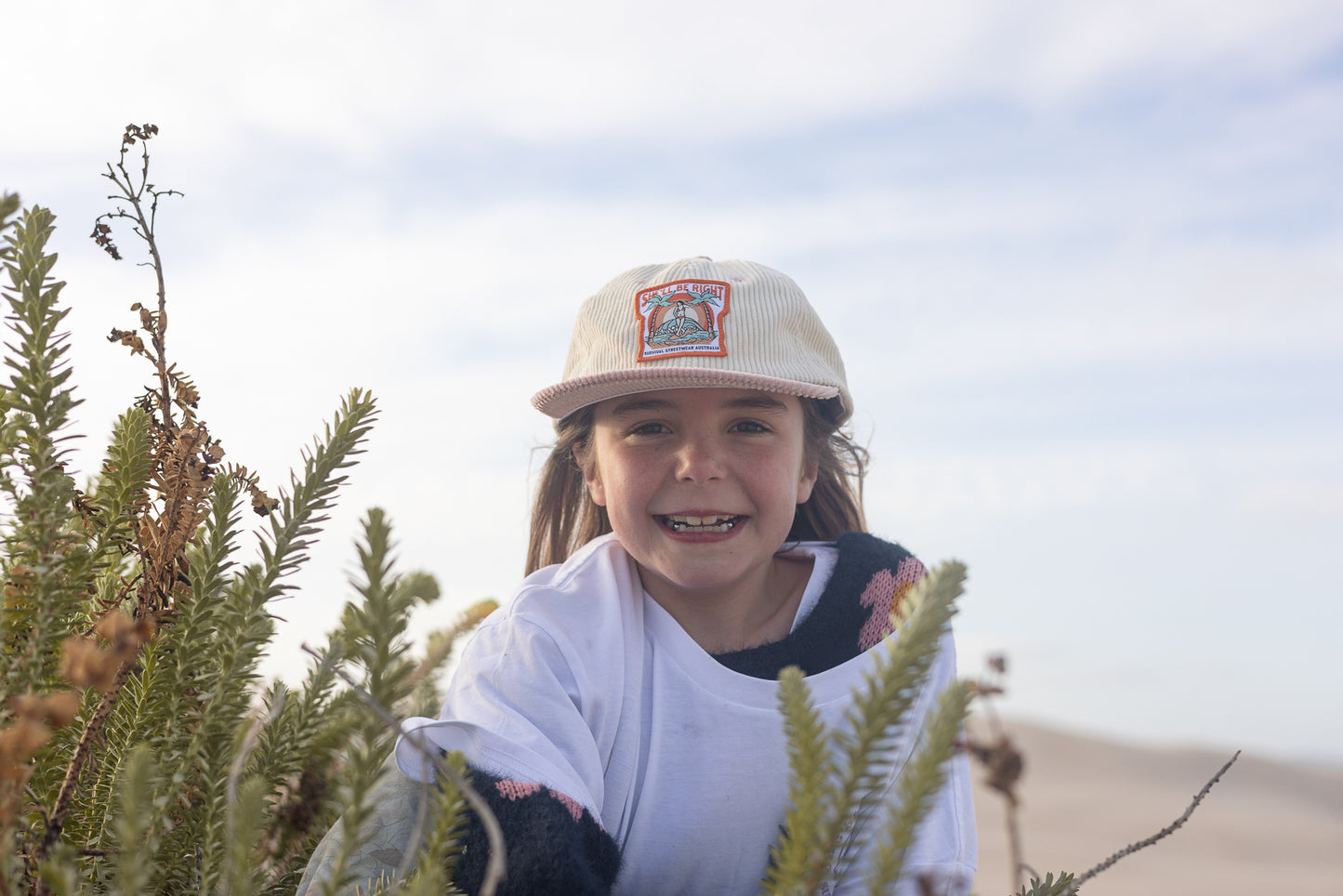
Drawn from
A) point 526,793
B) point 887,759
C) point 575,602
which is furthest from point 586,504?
point 887,759

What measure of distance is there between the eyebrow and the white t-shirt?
41 cm

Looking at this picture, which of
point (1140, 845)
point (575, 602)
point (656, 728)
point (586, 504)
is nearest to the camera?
point (1140, 845)

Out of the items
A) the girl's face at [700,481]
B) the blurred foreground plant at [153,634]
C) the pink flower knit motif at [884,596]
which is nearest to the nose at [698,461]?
the girl's face at [700,481]

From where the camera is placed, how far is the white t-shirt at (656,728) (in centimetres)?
191

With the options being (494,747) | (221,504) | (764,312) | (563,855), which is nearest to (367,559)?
(221,504)

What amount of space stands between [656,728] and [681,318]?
0.89 metres

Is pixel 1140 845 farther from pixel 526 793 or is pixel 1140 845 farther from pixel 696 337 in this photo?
pixel 696 337

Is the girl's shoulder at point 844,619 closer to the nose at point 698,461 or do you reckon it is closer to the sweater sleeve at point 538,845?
the nose at point 698,461

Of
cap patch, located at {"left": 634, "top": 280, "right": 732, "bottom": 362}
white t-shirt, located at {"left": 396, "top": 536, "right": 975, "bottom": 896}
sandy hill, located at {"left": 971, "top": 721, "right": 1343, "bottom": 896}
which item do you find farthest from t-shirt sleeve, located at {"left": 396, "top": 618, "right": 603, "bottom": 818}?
sandy hill, located at {"left": 971, "top": 721, "right": 1343, "bottom": 896}

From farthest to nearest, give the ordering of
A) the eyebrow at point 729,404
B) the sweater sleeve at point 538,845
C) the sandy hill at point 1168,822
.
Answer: the sandy hill at point 1168,822, the eyebrow at point 729,404, the sweater sleeve at point 538,845

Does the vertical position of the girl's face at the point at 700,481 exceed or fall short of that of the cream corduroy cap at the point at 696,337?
it falls short

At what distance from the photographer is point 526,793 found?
157cm

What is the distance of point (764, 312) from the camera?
2.39 m

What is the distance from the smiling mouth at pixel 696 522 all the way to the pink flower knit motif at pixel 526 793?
849mm
